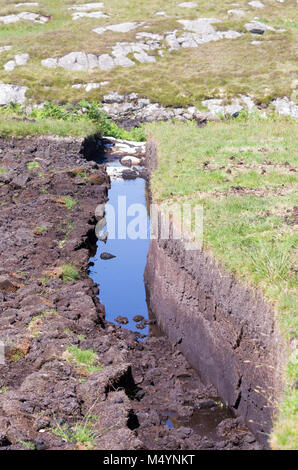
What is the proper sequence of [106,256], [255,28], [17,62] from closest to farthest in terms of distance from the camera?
1. [106,256]
2. [17,62]
3. [255,28]

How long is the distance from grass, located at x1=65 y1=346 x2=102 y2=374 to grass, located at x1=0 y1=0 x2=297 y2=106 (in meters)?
36.4

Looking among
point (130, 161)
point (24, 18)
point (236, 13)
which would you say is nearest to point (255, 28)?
point (236, 13)

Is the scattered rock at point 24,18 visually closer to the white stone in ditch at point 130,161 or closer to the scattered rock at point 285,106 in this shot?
the scattered rock at point 285,106

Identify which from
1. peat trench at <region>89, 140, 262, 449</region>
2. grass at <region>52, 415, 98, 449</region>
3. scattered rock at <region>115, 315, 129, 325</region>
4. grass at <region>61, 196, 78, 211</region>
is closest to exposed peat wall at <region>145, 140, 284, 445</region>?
peat trench at <region>89, 140, 262, 449</region>

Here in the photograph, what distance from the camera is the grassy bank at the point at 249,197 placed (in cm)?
864

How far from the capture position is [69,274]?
47.0ft

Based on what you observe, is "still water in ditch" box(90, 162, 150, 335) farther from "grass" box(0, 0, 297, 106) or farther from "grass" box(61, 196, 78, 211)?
"grass" box(0, 0, 297, 106)

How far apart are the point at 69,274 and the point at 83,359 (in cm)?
492

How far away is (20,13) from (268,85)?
3161cm

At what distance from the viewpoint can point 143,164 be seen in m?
Answer: 31.5

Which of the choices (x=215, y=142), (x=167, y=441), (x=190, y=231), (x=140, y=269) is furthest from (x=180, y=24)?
(x=167, y=441)

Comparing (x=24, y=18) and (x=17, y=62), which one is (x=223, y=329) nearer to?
(x=17, y=62)

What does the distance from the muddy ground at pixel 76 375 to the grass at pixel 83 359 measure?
6 centimetres

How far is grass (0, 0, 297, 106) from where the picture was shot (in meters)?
46.6
